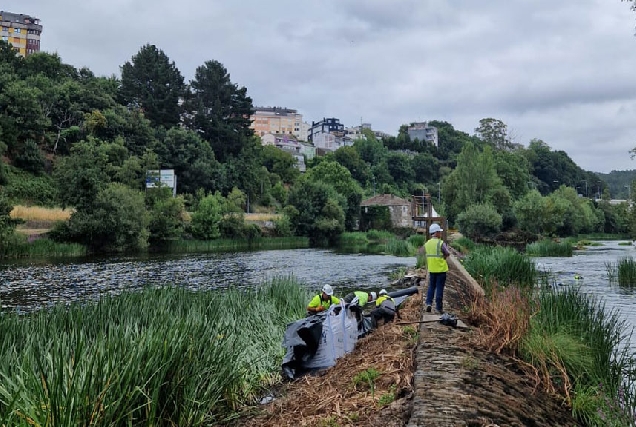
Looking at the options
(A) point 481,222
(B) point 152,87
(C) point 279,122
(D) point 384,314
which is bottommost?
(D) point 384,314

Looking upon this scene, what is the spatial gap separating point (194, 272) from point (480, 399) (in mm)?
22073

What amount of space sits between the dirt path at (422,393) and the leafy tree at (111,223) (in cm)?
3389

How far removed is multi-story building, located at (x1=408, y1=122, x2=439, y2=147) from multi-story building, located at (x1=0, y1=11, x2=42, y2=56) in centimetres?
11362

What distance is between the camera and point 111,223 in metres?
36.7

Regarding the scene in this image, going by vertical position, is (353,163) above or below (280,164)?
above

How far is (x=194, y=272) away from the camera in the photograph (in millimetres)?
24594

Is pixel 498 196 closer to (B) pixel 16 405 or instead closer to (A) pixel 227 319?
(A) pixel 227 319

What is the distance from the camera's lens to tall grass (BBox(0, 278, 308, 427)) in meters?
3.33

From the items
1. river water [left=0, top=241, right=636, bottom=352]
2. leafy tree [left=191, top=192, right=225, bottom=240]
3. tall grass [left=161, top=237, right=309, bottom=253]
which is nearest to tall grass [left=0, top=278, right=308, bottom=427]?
river water [left=0, top=241, right=636, bottom=352]

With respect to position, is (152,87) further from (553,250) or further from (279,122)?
(279,122)

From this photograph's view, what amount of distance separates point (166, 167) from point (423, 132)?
123 metres

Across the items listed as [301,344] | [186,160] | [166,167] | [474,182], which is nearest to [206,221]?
[186,160]

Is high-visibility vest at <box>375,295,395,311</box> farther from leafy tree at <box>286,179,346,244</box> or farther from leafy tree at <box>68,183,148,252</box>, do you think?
leafy tree at <box>286,179,346,244</box>

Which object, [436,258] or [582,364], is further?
[436,258]
